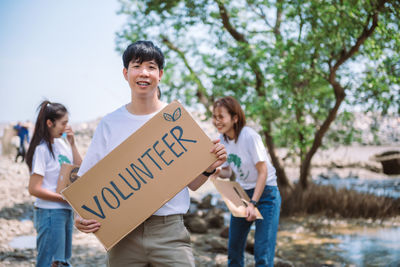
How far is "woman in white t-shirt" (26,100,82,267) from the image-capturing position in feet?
7.96

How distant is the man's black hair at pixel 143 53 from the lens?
1731mm

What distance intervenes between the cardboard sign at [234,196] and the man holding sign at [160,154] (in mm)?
732

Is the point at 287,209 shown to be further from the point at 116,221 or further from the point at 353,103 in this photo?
the point at 116,221

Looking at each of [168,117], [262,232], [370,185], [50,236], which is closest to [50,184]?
[50,236]

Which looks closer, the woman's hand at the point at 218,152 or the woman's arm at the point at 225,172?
the woman's hand at the point at 218,152

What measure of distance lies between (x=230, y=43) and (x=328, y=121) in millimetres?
2585

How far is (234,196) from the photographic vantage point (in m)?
2.68

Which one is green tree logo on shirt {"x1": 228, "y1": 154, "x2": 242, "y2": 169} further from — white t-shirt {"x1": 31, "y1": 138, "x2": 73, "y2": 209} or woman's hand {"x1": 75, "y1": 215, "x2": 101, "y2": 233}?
woman's hand {"x1": 75, "y1": 215, "x2": 101, "y2": 233}

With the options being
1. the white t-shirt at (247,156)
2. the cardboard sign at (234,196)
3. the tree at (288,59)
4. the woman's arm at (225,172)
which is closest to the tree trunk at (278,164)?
the tree at (288,59)

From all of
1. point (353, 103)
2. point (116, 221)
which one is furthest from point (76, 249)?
point (353, 103)

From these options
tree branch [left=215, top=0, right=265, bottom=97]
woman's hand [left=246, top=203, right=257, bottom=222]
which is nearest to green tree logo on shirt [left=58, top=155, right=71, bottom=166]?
woman's hand [left=246, top=203, right=257, bottom=222]

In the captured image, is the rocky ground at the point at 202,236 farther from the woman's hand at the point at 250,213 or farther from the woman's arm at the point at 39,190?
the woman's arm at the point at 39,190

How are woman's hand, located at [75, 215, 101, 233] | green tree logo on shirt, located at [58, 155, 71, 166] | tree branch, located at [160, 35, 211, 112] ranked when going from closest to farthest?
1. woman's hand, located at [75, 215, 101, 233]
2. green tree logo on shirt, located at [58, 155, 71, 166]
3. tree branch, located at [160, 35, 211, 112]

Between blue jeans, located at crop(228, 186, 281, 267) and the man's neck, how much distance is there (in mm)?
1482
